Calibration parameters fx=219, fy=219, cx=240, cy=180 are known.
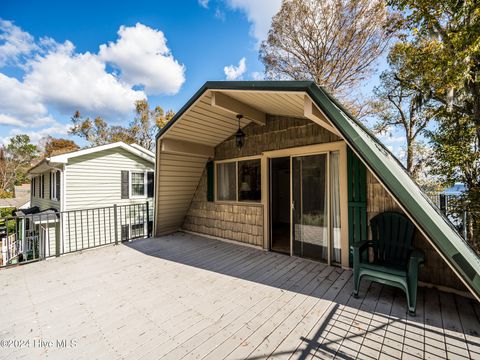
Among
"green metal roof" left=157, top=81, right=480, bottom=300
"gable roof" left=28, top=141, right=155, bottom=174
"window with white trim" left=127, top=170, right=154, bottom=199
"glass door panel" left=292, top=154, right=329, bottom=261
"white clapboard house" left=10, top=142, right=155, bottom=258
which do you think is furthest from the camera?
"window with white trim" left=127, top=170, right=154, bottom=199

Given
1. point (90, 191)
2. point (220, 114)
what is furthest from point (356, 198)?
point (90, 191)

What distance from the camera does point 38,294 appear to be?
2857 mm

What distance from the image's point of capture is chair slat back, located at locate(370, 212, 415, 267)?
2.80 m

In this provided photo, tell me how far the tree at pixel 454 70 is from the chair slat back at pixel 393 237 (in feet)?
6.94

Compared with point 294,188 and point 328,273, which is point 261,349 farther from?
point 294,188

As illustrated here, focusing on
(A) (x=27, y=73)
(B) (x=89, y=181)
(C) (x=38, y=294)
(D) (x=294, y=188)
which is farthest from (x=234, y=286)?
(A) (x=27, y=73)

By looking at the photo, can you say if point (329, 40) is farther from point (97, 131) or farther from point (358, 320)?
point (97, 131)

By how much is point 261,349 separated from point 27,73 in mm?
12682

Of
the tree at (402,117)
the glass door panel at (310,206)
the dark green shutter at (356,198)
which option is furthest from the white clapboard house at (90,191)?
the tree at (402,117)

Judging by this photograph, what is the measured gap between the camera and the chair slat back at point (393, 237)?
9.20ft

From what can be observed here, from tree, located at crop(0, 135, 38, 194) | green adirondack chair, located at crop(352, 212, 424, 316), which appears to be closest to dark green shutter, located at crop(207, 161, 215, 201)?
green adirondack chair, located at crop(352, 212, 424, 316)

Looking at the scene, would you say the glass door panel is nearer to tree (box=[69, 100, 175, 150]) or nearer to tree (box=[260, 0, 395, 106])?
tree (box=[260, 0, 395, 106])

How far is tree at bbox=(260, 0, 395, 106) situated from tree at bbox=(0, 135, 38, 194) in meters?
27.7

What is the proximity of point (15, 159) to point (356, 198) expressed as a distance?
108 feet
